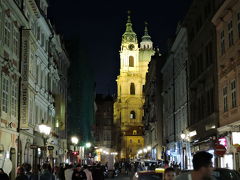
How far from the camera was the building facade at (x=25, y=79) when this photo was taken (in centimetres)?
2919

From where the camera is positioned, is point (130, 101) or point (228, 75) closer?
point (228, 75)

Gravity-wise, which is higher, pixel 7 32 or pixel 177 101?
pixel 7 32

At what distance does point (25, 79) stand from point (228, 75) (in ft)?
42.5

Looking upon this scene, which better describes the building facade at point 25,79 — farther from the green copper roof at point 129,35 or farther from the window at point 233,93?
the green copper roof at point 129,35

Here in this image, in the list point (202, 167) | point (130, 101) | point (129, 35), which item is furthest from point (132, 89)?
point (202, 167)

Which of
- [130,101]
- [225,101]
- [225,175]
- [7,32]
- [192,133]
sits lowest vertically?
[225,175]

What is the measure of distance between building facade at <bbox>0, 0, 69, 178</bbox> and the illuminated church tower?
108m

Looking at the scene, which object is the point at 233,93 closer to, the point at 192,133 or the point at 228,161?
the point at 228,161

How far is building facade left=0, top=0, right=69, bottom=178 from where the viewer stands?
1149 inches

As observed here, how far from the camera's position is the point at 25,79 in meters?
34.0

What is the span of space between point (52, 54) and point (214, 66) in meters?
19.4

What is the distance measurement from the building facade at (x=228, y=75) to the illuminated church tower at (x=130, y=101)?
122899 mm

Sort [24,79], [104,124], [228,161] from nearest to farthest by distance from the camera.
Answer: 1. [228,161]
2. [24,79]
3. [104,124]

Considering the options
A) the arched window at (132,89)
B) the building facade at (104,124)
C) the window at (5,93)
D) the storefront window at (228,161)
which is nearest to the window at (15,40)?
the window at (5,93)
